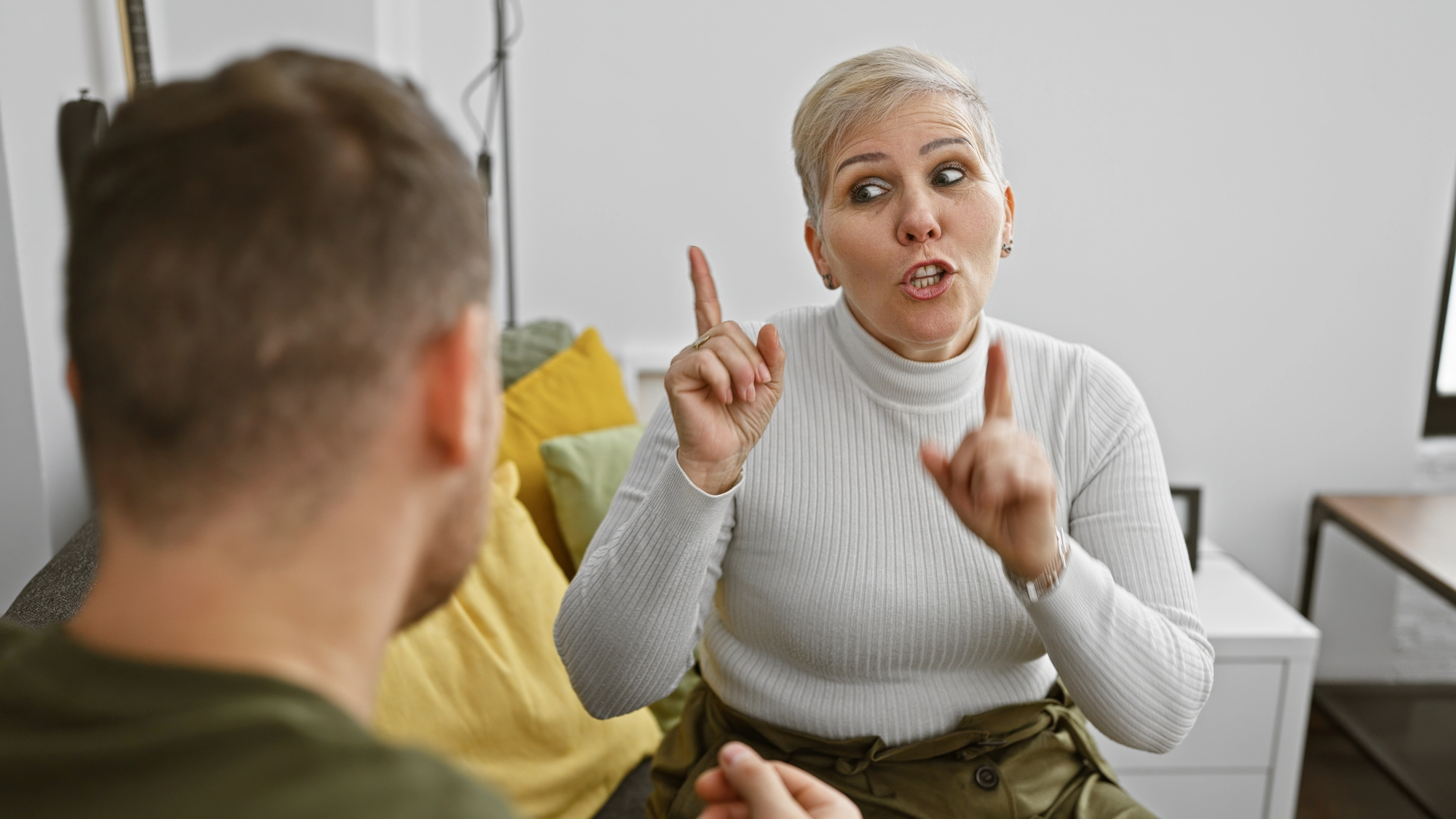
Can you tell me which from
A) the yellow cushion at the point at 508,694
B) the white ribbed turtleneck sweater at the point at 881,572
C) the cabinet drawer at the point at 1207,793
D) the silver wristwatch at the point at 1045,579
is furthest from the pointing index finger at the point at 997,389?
the cabinet drawer at the point at 1207,793

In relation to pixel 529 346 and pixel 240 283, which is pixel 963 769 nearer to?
pixel 240 283

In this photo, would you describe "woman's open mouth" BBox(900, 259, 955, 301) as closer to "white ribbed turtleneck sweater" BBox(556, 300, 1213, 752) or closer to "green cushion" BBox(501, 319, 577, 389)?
"white ribbed turtleneck sweater" BBox(556, 300, 1213, 752)

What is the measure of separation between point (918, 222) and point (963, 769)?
0.59 meters

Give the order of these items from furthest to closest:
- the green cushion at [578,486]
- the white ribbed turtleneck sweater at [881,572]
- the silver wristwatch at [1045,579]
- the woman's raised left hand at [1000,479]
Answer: the green cushion at [578,486] < the white ribbed turtleneck sweater at [881,572] < the silver wristwatch at [1045,579] < the woman's raised left hand at [1000,479]

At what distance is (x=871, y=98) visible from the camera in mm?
1180

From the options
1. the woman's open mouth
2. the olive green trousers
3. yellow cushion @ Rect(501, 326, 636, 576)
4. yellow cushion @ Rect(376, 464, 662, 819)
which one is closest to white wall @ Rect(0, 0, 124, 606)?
yellow cushion @ Rect(376, 464, 662, 819)

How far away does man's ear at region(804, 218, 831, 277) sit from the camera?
1285mm

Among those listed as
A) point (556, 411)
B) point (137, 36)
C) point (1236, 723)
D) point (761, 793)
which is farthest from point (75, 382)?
point (1236, 723)

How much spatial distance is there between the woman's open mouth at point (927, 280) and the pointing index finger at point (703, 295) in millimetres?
228

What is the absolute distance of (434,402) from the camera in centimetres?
52

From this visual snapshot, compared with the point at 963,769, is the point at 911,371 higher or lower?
higher

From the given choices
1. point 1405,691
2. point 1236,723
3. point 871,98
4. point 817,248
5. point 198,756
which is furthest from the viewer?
point 1405,691

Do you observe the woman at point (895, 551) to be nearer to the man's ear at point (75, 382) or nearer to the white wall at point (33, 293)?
the man's ear at point (75, 382)

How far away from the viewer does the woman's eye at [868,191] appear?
1189 millimetres
